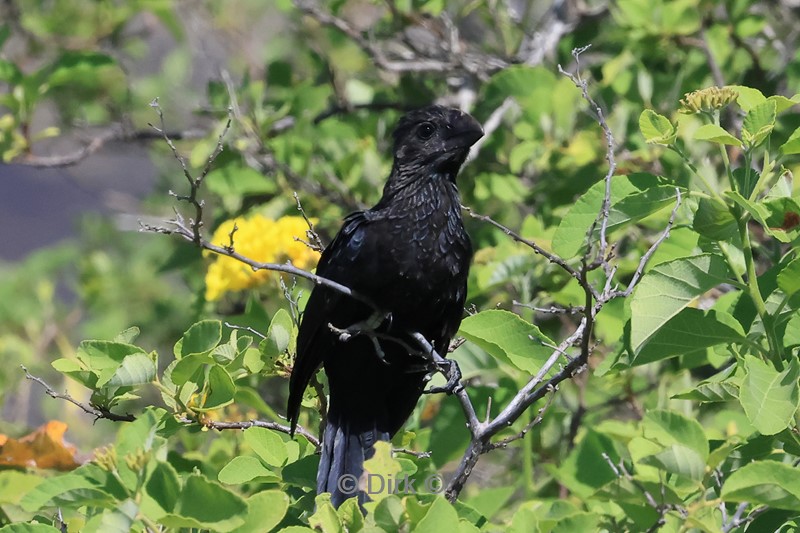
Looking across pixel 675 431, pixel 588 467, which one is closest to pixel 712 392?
pixel 675 431

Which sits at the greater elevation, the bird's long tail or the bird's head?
the bird's head

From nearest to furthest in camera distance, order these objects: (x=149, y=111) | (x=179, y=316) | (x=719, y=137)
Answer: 1. (x=719, y=137)
2. (x=179, y=316)
3. (x=149, y=111)

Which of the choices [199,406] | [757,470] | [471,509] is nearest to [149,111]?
[199,406]

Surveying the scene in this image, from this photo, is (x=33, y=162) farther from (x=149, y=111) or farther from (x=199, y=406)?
(x=199, y=406)

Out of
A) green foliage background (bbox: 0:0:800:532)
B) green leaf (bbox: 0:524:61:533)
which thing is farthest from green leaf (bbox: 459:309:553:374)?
green leaf (bbox: 0:524:61:533)

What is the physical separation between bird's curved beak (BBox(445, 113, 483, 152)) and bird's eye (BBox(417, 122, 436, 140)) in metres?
0.07

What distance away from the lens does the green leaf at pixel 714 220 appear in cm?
214

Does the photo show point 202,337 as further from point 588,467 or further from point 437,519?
point 588,467

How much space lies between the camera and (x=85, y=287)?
5.93m

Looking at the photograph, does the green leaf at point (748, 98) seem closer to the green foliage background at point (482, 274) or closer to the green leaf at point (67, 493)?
the green foliage background at point (482, 274)

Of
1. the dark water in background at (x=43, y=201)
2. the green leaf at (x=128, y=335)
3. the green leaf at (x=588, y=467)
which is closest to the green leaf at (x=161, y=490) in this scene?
the green leaf at (x=128, y=335)

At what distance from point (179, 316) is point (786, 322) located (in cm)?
384

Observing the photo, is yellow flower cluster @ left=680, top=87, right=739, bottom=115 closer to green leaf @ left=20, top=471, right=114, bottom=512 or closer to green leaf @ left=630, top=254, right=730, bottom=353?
green leaf @ left=630, top=254, right=730, bottom=353

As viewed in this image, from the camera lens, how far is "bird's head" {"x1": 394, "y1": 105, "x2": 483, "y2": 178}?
3.50 meters
